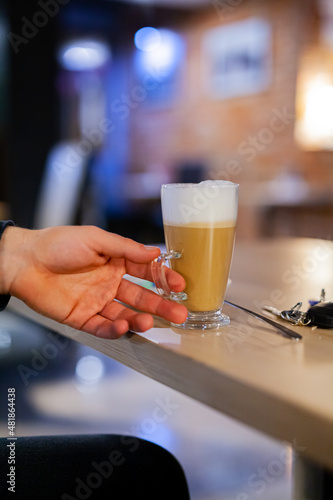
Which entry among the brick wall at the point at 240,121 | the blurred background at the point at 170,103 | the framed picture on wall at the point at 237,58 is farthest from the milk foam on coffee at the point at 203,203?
the framed picture on wall at the point at 237,58

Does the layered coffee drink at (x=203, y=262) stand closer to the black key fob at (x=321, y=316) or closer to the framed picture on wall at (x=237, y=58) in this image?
the black key fob at (x=321, y=316)

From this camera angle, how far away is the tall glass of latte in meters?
0.69

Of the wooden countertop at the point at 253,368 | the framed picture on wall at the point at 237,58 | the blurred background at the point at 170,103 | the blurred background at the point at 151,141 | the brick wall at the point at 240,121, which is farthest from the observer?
the framed picture on wall at the point at 237,58

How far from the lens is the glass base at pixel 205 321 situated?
0.66 meters

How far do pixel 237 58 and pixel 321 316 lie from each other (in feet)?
18.7

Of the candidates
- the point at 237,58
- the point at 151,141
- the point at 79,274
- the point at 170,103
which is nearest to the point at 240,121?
the point at 237,58

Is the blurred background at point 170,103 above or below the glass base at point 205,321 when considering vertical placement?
above

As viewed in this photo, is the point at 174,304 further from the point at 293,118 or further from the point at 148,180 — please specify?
the point at 148,180

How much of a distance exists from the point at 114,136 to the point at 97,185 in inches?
180

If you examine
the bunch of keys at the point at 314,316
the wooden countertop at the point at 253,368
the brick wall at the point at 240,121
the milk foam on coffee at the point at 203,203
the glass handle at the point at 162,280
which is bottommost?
the wooden countertop at the point at 253,368

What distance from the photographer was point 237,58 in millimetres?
5848

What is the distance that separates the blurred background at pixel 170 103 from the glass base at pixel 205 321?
8.23 ft

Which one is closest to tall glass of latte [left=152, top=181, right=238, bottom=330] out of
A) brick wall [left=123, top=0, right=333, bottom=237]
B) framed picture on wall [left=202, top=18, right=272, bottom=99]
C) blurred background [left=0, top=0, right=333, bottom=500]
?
blurred background [left=0, top=0, right=333, bottom=500]

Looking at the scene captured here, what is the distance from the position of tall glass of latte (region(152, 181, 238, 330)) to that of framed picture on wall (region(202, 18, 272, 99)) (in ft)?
17.5
